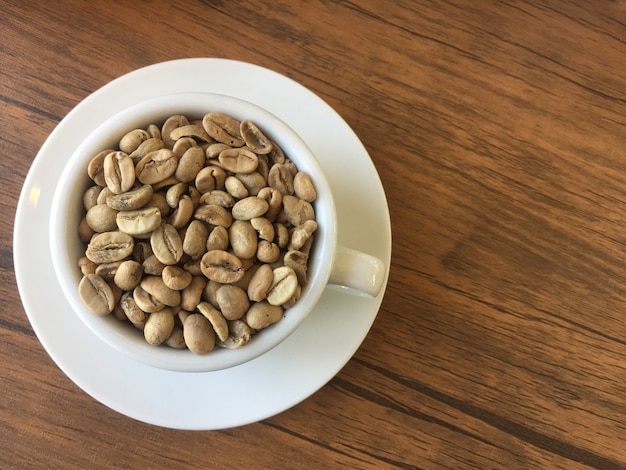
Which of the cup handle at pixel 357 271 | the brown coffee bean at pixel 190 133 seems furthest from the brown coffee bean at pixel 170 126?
the cup handle at pixel 357 271

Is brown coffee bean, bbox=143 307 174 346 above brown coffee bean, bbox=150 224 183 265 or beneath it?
beneath

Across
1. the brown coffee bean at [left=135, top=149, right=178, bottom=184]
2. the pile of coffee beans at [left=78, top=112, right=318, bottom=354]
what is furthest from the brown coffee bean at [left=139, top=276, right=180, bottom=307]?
the brown coffee bean at [left=135, top=149, right=178, bottom=184]

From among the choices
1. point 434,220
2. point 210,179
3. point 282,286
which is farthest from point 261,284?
point 434,220

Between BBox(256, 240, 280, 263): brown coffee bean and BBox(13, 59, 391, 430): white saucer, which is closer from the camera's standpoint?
BBox(256, 240, 280, 263): brown coffee bean

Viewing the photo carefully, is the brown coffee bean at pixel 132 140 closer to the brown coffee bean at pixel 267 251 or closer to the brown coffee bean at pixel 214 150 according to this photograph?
the brown coffee bean at pixel 214 150

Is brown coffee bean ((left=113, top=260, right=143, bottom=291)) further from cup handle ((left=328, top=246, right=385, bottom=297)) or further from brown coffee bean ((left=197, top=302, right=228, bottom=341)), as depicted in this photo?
cup handle ((left=328, top=246, right=385, bottom=297))

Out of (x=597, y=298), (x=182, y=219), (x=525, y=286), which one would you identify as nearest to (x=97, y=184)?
(x=182, y=219)
